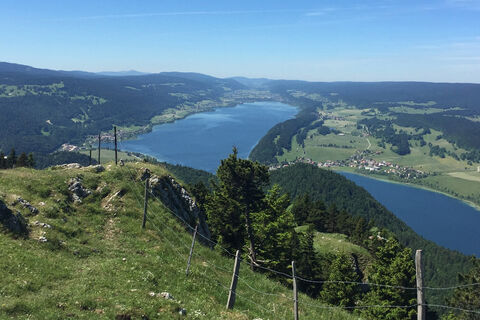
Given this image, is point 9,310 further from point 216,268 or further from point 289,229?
point 289,229

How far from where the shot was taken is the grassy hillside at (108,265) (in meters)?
14.4

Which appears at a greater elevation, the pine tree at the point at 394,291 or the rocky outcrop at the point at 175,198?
the rocky outcrop at the point at 175,198

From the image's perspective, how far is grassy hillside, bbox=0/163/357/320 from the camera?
14.4 m

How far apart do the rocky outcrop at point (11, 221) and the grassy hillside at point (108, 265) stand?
0.65 meters

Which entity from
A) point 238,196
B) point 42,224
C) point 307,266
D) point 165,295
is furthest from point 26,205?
point 307,266

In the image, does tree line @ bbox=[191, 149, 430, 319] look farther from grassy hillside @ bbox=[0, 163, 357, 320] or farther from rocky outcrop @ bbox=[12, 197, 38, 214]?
rocky outcrop @ bbox=[12, 197, 38, 214]

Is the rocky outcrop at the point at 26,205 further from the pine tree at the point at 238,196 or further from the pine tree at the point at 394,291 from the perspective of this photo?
the pine tree at the point at 394,291

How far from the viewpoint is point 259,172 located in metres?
38.3

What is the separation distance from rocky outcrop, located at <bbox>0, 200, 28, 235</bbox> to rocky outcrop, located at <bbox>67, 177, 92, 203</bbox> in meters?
9.07

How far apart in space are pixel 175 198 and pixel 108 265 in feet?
62.7

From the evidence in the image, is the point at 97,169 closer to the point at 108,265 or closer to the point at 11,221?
the point at 11,221

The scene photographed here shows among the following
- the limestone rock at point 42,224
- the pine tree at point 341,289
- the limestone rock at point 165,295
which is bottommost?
the pine tree at point 341,289

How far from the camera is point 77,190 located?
3081cm

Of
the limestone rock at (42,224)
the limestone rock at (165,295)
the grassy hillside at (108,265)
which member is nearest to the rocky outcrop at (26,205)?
the grassy hillside at (108,265)
